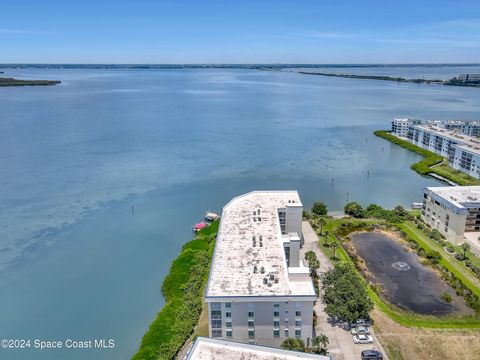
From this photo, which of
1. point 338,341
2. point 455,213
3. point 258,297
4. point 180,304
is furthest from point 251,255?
point 455,213

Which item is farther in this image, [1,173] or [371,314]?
[1,173]

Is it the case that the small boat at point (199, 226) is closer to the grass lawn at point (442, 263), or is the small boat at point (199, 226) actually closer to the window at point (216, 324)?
the grass lawn at point (442, 263)

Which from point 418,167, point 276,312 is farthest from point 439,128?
point 276,312

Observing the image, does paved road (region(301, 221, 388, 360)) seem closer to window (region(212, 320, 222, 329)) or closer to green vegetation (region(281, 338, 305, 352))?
green vegetation (region(281, 338, 305, 352))

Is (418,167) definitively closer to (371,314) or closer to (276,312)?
(371,314)

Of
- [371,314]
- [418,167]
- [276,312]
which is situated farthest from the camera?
[418,167]

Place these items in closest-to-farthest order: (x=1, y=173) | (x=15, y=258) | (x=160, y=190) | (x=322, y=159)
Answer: (x=15, y=258)
(x=160, y=190)
(x=1, y=173)
(x=322, y=159)
